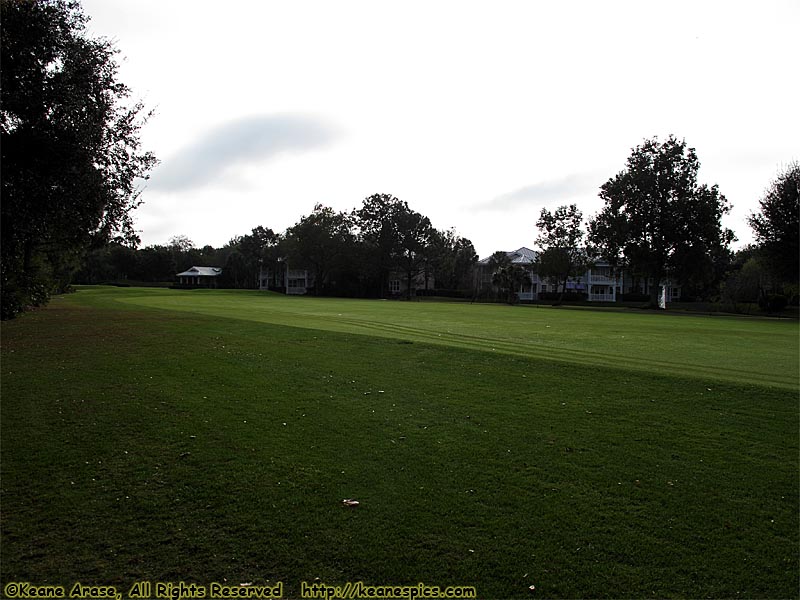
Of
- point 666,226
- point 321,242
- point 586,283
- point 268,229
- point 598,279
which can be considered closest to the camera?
point 666,226

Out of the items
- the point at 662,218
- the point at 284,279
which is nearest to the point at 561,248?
the point at 662,218

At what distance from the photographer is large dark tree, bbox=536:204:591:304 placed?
284 feet

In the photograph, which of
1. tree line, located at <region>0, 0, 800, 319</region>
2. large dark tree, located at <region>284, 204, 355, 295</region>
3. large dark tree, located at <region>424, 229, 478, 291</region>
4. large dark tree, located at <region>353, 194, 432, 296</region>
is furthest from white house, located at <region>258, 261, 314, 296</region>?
large dark tree, located at <region>424, 229, 478, 291</region>

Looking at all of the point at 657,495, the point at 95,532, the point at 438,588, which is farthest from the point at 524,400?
the point at 95,532

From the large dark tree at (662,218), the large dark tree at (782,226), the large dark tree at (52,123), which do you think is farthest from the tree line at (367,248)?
the large dark tree at (52,123)


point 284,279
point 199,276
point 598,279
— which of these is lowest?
point 284,279

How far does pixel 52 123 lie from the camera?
1581 cm

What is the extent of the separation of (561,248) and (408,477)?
3366 inches

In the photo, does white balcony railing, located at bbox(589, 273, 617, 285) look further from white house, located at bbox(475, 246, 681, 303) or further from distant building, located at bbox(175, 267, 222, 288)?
distant building, located at bbox(175, 267, 222, 288)

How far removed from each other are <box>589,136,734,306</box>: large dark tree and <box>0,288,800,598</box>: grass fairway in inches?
2504

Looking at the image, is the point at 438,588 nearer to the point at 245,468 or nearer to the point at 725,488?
the point at 245,468

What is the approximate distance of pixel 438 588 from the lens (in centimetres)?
449

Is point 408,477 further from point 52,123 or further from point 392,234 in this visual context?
point 392,234

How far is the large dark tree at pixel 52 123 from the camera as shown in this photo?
15.4 metres
